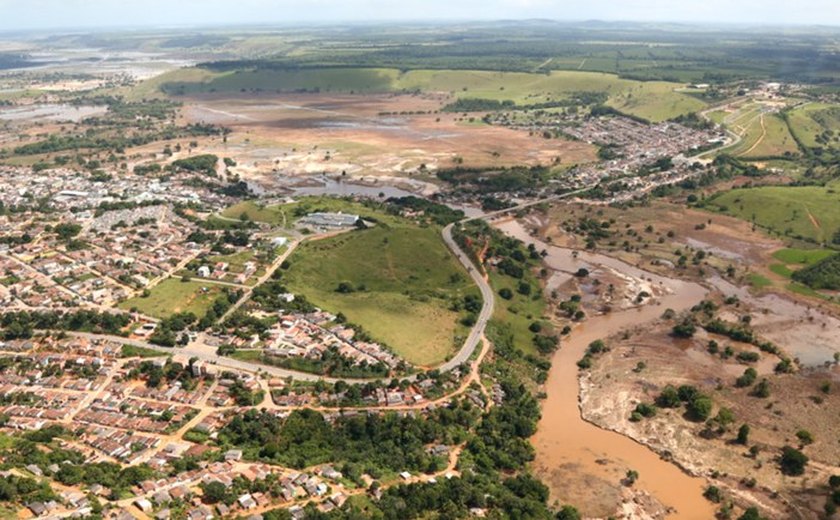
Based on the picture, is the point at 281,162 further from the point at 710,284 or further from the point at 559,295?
the point at 710,284

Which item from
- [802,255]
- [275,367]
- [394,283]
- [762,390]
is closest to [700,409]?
[762,390]

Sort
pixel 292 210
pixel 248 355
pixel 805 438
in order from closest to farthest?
pixel 805 438
pixel 248 355
pixel 292 210

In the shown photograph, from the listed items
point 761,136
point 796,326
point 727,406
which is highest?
point 761,136

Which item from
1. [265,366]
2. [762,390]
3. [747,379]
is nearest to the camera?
[762,390]

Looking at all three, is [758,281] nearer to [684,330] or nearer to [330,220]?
[684,330]

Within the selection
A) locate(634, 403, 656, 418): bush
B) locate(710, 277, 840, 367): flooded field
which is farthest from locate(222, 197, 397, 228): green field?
locate(634, 403, 656, 418): bush

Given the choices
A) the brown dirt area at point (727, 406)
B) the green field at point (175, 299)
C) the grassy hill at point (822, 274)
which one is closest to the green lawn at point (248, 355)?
the green field at point (175, 299)

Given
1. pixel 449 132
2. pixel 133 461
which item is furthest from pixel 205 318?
pixel 449 132

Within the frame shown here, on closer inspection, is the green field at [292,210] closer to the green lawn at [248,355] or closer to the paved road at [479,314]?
the paved road at [479,314]
